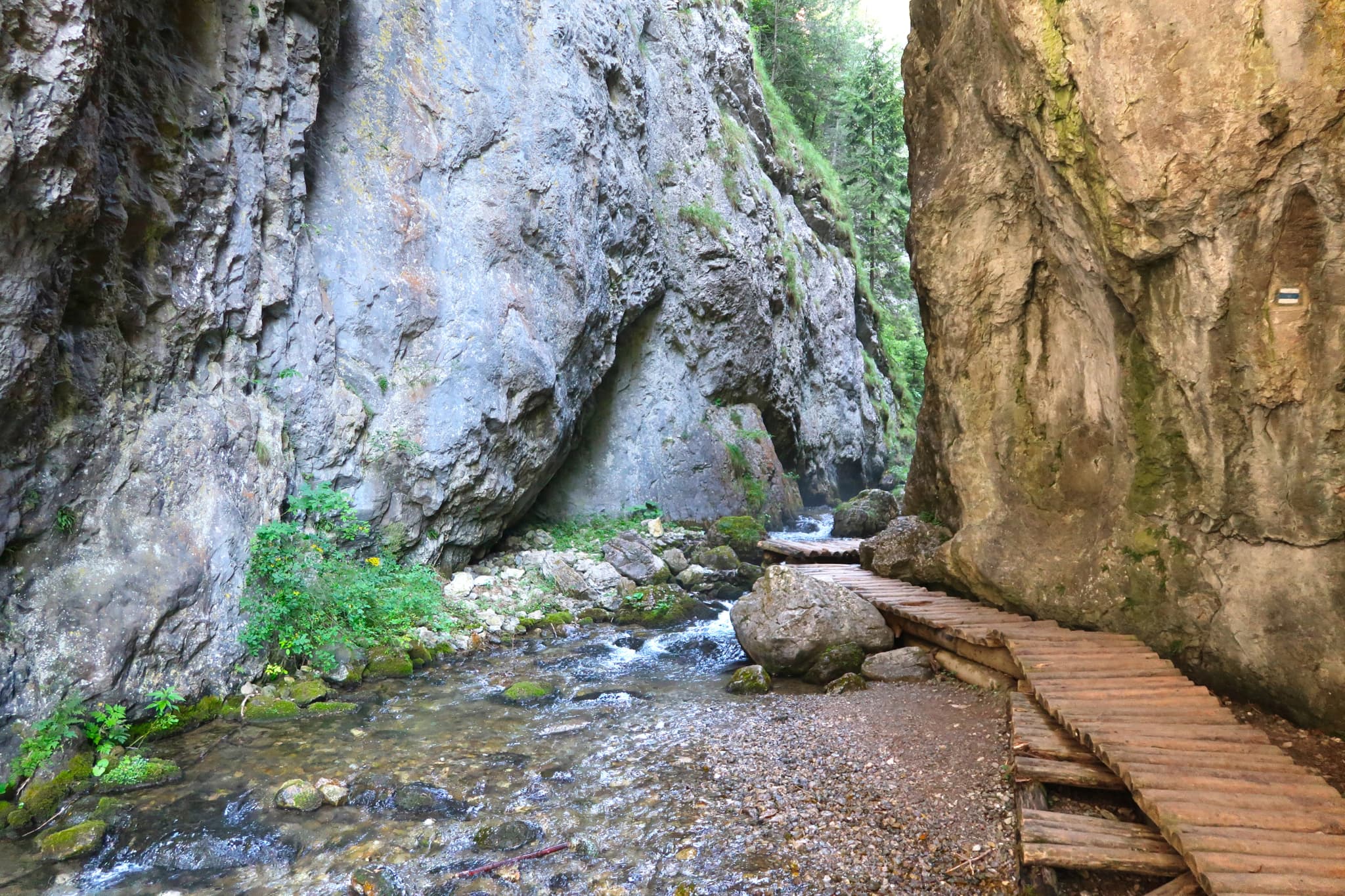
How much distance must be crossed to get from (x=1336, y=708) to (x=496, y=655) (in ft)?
26.4

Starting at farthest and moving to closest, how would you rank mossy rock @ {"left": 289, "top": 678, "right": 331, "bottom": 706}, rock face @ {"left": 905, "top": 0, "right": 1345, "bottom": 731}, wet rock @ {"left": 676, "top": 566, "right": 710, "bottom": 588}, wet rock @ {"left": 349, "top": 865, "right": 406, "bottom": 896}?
wet rock @ {"left": 676, "top": 566, "right": 710, "bottom": 588}
mossy rock @ {"left": 289, "top": 678, "right": 331, "bottom": 706}
rock face @ {"left": 905, "top": 0, "right": 1345, "bottom": 731}
wet rock @ {"left": 349, "top": 865, "right": 406, "bottom": 896}

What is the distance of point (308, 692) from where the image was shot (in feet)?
24.6

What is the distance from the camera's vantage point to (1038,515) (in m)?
7.48

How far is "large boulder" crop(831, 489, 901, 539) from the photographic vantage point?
1719 cm

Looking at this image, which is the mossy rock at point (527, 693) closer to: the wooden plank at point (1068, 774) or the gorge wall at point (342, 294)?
the gorge wall at point (342, 294)

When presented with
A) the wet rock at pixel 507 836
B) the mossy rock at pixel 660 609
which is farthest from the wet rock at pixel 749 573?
the wet rock at pixel 507 836

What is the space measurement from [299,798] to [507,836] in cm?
169

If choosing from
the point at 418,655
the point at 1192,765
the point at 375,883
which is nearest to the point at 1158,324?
the point at 1192,765

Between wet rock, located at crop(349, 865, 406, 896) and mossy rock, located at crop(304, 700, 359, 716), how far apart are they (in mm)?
3108

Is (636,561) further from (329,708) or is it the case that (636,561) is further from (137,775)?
(137,775)

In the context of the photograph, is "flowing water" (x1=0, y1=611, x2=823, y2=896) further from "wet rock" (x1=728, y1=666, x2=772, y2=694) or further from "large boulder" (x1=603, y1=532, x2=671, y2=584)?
"large boulder" (x1=603, y1=532, x2=671, y2=584)

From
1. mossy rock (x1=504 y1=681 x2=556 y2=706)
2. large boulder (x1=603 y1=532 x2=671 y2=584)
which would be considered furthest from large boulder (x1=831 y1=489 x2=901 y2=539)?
mossy rock (x1=504 y1=681 x2=556 y2=706)

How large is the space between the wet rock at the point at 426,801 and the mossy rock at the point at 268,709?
2.19 meters

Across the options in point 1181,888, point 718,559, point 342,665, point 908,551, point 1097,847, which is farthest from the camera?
point 718,559
